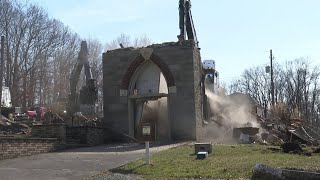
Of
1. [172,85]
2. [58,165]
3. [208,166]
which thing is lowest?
[58,165]

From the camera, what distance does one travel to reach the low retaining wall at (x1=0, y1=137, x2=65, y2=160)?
16594 mm

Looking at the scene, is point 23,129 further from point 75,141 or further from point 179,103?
point 179,103

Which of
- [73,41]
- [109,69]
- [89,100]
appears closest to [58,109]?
[89,100]

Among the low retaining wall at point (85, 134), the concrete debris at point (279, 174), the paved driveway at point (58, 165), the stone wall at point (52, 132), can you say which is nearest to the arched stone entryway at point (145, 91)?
the low retaining wall at point (85, 134)

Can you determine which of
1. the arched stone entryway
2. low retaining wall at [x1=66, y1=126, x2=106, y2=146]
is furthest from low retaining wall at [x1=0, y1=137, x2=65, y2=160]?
the arched stone entryway

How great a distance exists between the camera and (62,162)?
1484cm

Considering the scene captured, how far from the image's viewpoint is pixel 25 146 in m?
17.5

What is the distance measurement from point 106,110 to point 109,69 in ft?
7.72

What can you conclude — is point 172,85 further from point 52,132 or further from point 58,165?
point 58,165

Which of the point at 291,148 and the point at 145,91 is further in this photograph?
the point at 145,91

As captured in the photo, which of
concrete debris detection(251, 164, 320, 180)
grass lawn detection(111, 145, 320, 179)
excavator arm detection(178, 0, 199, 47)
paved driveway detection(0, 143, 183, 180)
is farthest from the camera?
excavator arm detection(178, 0, 199, 47)

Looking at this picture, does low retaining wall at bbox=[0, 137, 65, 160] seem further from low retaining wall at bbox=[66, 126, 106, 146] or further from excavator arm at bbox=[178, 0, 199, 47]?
excavator arm at bbox=[178, 0, 199, 47]

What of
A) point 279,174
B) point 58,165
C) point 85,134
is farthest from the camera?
point 85,134

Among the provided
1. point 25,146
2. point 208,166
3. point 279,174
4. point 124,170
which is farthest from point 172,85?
point 279,174
